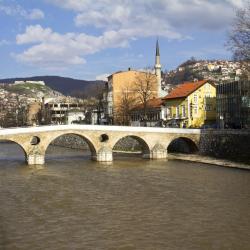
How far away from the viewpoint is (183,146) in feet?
174

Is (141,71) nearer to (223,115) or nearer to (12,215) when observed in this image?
(223,115)

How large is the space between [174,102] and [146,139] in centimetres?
1907

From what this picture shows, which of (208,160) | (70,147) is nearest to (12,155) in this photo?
(70,147)

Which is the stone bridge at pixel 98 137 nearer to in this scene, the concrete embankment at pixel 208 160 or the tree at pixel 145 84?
the concrete embankment at pixel 208 160

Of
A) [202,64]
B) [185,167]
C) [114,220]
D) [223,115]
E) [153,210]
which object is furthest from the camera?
[202,64]

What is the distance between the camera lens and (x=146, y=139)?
48344 millimetres

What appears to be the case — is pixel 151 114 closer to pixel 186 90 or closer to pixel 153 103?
pixel 153 103

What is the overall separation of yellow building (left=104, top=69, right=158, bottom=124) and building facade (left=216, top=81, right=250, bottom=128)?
19308mm

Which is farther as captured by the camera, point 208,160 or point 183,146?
point 183,146

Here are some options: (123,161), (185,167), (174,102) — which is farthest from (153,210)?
(174,102)

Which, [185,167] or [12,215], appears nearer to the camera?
[12,215]

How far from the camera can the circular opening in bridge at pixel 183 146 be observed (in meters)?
50.9

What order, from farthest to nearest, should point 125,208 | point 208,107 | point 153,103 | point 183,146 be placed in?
point 153,103
point 208,107
point 183,146
point 125,208

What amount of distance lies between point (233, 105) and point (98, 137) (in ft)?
54.9
